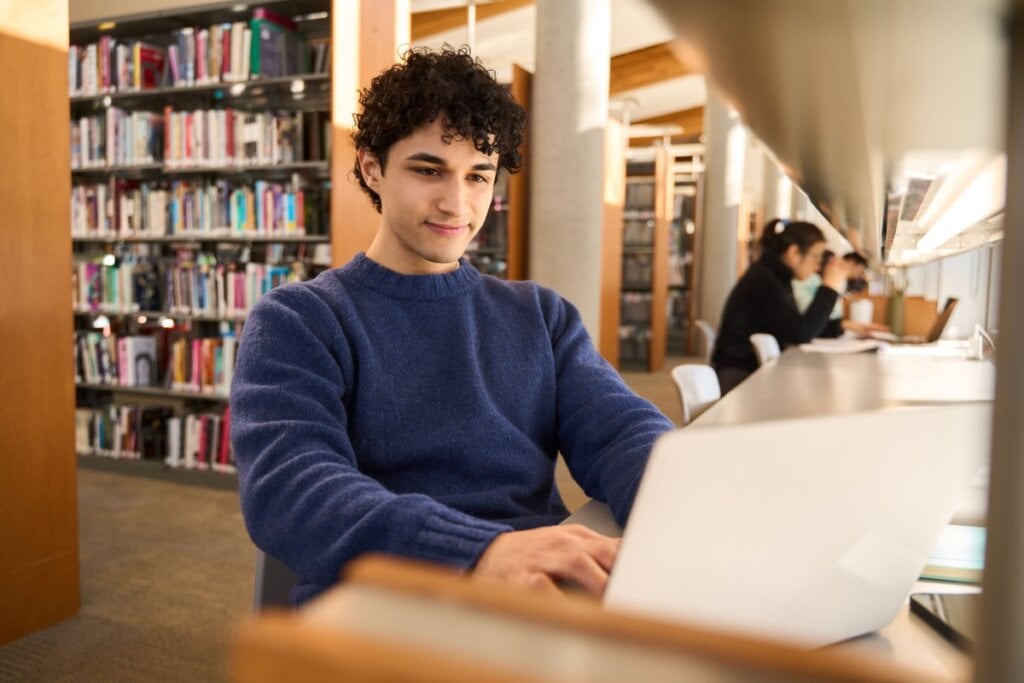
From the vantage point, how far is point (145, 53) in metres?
4.32

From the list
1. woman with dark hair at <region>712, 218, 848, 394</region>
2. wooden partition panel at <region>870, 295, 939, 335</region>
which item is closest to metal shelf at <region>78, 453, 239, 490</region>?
woman with dark hair at <region>712, 218, 848, 394</region>

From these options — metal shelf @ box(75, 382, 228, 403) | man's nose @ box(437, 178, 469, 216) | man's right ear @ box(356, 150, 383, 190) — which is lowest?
metal shelf @ box(75, 382, 228, 403)

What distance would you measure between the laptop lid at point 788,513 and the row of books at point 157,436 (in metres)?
3.92

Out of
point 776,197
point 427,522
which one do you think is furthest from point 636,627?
point 776,197

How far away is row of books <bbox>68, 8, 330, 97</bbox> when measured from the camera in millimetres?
4031

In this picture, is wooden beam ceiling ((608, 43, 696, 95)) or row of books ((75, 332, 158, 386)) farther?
wooden beam ceiling ((608, 43, 696, 95))

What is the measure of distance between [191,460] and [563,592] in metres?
3.95

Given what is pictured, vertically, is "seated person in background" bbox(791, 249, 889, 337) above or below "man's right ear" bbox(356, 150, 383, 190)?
below

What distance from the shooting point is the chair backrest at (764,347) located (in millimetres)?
3875

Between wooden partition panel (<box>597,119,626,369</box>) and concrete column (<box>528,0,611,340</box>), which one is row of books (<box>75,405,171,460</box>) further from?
wooden partition panel (<box>597,119,626,369</box>)

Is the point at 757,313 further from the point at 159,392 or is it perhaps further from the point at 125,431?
the point at 125,431

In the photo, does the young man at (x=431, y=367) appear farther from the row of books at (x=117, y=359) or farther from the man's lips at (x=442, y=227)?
the row of books at (x=117, y=359)

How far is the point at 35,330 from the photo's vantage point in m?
2.43

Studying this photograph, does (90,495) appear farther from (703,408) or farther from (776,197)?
(776,197)
